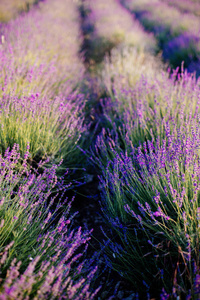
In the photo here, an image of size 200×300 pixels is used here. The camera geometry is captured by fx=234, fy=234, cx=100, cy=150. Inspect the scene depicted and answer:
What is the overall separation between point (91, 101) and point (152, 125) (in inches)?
64.4

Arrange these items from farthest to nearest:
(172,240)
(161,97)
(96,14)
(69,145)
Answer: (96,14)
(161,97)
(69,145)
(172,240)

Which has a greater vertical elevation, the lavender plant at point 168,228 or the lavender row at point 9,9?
the lavender row at point 9,9

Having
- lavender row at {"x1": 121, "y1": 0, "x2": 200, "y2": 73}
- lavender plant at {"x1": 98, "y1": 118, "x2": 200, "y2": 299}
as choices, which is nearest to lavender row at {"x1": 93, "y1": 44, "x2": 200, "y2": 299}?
lavender plant at {"x1": 98, "y1": 118, "x2": 200, "y2": 299}

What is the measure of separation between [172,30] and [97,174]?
6576mm

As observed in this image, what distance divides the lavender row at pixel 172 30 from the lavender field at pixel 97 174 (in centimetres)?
6

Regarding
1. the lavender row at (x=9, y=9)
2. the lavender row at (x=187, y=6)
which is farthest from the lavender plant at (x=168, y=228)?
the lavender row at (x=187, y=6)

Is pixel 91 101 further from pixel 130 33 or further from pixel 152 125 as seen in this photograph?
pixel 130 33

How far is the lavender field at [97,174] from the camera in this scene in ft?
4.82

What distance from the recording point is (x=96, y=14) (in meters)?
9.19

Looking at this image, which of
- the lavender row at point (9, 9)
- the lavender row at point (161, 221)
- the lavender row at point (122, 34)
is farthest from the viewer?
the lavender row at point (9, 9)

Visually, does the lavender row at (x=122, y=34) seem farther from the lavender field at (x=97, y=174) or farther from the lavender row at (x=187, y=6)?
the lavender row at (x=187, y=6)

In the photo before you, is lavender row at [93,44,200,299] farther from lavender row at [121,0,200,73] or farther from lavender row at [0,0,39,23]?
lavender row at [0,0,39,23]

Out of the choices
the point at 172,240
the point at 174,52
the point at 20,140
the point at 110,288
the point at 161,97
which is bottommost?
the point at 110,288

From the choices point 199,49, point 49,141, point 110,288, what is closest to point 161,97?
point 49,141
